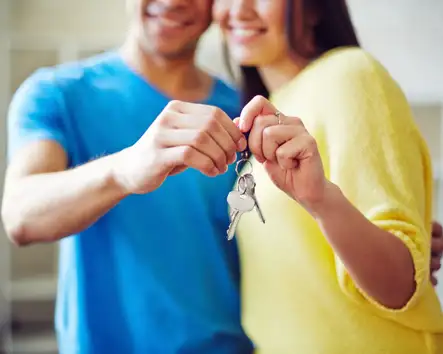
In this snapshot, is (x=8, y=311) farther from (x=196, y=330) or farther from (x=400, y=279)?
(x=400, y=279)

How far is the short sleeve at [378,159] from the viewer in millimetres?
427

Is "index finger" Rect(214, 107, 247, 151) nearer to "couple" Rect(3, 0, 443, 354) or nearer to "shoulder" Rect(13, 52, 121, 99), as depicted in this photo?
"couple" Rect(3, 0, 443, 354)

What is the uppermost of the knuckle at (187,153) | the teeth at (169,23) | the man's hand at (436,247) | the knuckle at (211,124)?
the teeth at (169,23)

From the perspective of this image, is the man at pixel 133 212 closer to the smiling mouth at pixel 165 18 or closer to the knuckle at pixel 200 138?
the smiling mouth at pixel 165 18

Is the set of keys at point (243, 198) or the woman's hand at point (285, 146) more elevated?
the woman's hand at point (285, 146)

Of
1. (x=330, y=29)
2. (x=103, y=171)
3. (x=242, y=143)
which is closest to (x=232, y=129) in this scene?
(x=242, y=143)

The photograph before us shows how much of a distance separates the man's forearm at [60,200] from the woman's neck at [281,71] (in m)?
0.22

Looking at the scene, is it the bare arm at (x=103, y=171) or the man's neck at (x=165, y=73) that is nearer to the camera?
the bare arm at (x=103, y=171)

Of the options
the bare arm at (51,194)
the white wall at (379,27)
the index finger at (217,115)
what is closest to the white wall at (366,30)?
the white wall at (379,27)

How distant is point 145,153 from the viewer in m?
0.39

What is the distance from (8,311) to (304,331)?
1.06 ft

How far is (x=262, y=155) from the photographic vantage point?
394mm

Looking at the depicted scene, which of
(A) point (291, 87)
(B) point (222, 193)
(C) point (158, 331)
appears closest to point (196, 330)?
(C) point (158, 331)

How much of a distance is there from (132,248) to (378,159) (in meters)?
0.25
